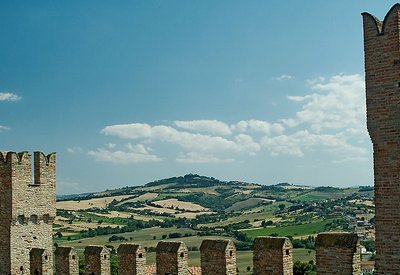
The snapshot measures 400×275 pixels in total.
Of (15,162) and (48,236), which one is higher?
(15,162)

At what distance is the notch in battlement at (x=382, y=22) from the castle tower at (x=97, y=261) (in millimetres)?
8790

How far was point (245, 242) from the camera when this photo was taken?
227 feet

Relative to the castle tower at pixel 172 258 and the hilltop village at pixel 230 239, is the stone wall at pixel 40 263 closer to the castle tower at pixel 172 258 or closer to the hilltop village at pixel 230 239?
the hilltop village at pixel 230 239

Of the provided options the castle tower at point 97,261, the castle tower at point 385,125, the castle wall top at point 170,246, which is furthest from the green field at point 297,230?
the castle tower at point 385,125

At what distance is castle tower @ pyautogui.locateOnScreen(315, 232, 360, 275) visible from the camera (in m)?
10.5

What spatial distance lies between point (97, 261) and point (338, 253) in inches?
272

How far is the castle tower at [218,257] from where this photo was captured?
40.9 ft

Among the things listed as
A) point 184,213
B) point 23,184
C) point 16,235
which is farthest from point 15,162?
point 184,213

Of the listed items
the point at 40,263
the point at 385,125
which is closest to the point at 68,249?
the point at 40,263

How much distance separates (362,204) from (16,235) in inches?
3218

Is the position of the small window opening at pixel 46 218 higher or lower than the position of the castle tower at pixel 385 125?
lower

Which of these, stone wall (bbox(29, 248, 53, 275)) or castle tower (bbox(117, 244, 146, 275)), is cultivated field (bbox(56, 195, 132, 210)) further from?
castle tower (bbox(117, 244, 146, 275))

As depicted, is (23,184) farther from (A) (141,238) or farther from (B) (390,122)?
(A) (141,238)

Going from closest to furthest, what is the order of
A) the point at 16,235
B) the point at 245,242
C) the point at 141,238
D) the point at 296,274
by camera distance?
the point at 16,235, the point at 296,274, the point at 245,242, the point at 141,238
